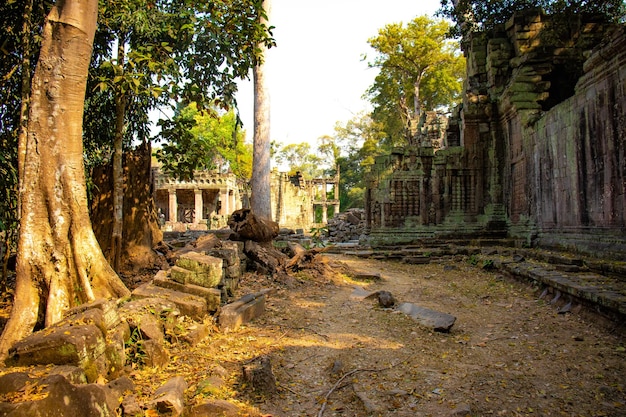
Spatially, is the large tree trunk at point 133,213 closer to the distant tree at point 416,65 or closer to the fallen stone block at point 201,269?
the fallen stone block at point 201,269

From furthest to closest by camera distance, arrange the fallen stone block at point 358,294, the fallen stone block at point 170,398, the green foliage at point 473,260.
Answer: the green foliage at point 473,260 → the fallen stone block at point 358,294 → the fallen stone block at point 170,398

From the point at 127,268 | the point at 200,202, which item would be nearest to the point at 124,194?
the point at 127,268

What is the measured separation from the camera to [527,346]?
422 cm

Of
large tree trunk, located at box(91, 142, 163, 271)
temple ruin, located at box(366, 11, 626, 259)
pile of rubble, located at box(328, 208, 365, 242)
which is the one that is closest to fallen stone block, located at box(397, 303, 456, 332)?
temple ruin, located at box(366, 11, 626, 259)

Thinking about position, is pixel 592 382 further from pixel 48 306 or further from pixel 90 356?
pixel 48 306

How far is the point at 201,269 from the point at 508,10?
15295 millimetres

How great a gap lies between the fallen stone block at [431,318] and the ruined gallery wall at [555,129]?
3560 millimetres

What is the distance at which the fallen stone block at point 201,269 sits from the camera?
4.73 metres

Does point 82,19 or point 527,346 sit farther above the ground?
point 82,19

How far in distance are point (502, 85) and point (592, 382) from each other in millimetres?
11772

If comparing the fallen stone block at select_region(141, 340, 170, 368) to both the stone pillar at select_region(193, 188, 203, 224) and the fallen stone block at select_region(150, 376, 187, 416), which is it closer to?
the fallen stone block at select_region(150, 376, 187, 416)

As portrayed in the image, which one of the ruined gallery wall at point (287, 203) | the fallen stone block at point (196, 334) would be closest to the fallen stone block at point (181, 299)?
the fallen stone block at point (196, 334)

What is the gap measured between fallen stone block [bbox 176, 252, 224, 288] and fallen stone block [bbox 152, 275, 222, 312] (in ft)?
0.36

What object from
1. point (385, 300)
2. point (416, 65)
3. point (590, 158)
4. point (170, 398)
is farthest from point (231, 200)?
point (170, 398)
